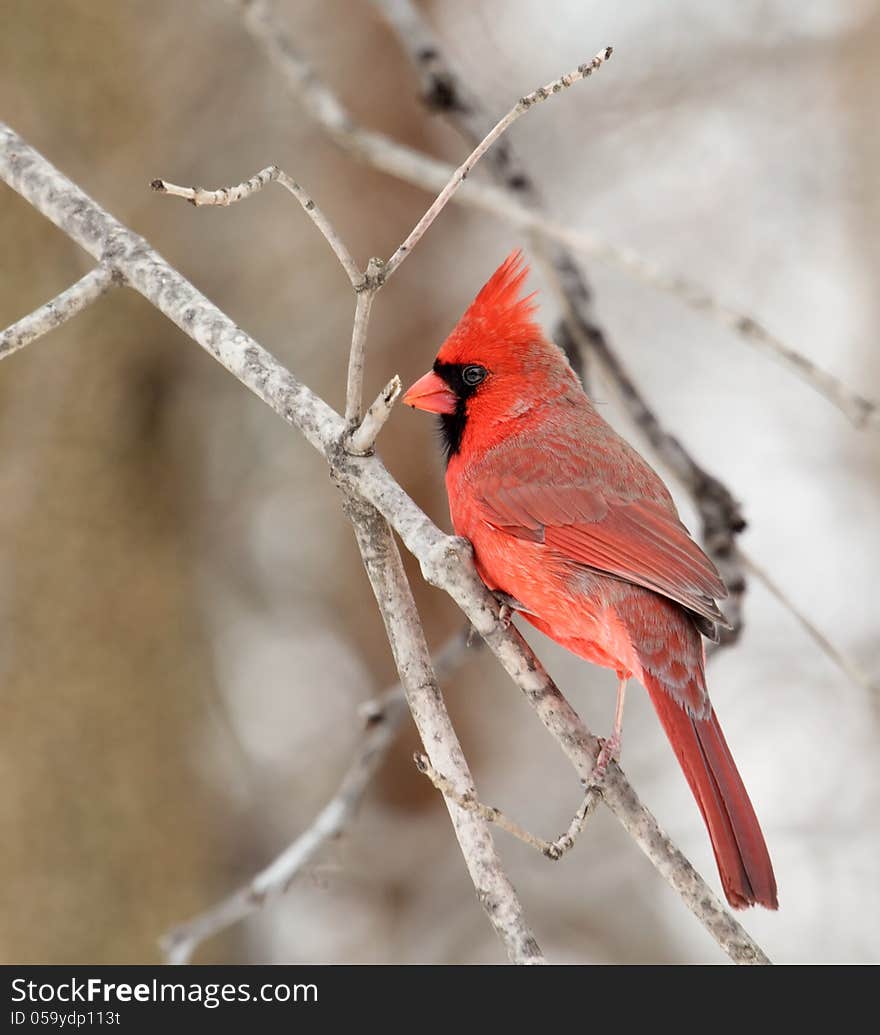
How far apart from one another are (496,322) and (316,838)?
46.3 inches

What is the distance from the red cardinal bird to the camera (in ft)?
7.32

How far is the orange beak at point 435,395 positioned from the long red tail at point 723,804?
80 cm

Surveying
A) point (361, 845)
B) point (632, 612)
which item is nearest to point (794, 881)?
point (361, 845)

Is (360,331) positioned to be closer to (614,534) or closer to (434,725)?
(434,725)

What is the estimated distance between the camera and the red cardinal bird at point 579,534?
2.23 metres

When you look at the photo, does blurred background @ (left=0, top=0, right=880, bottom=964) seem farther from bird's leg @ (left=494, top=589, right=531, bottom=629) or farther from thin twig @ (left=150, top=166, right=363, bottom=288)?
thin twig @ (left=150, top=166, right=363, bottom=288)

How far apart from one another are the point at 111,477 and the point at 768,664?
2628mm

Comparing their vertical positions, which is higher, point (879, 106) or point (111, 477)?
point (879, 106)

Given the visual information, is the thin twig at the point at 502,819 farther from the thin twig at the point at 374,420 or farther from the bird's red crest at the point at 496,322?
the bird's red crest at the point at 496,322

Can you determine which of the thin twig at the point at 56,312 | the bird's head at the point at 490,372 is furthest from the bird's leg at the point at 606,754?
the thin twig at the point at 56,312

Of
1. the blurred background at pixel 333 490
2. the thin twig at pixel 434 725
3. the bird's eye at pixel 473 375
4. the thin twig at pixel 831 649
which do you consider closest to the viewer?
the thin twig at pixel 434 725
